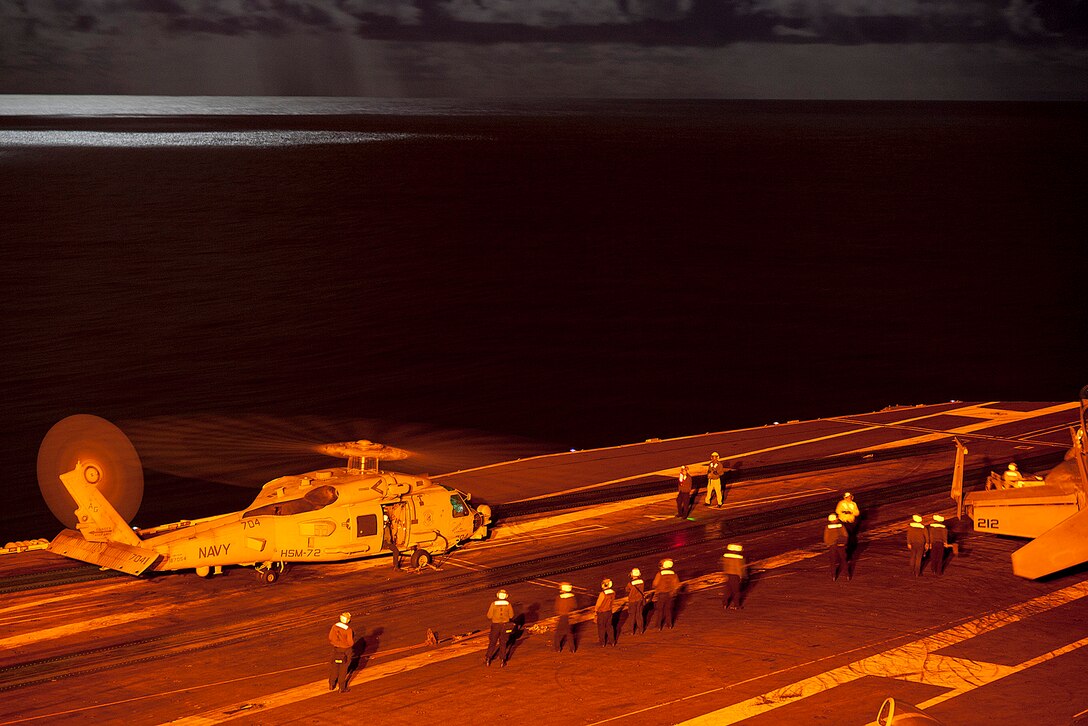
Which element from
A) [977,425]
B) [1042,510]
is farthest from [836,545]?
Result: [977,425]

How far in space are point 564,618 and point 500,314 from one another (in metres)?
49.7

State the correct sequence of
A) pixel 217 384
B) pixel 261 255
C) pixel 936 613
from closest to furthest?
pixel 936 613 → pixel 217 384 → pixel 261 255

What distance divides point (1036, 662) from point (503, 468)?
650 inches

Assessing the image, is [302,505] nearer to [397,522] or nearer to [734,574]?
[397,522]

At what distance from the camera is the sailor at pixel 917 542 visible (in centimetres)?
2425

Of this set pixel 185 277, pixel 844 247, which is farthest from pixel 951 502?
pixel 844 247

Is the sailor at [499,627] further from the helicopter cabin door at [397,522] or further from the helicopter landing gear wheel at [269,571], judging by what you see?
the helicopter landing gear wheel at [269,571]

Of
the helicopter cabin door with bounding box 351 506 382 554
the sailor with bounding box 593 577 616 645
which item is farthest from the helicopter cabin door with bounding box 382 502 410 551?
the sailor with bounding box 593 577 616 645

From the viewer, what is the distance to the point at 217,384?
168 ft

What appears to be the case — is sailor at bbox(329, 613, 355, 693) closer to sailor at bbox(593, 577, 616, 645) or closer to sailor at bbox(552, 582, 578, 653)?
sailor at bbox(552, 582, 578, 653)

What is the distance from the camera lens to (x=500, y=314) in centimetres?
6906

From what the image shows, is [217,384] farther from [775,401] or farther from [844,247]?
[844,247]

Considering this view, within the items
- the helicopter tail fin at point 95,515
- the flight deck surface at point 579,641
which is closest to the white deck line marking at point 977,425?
the flight deck surface at point 579,641

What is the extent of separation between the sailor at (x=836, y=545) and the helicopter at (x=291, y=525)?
24.7 feet
